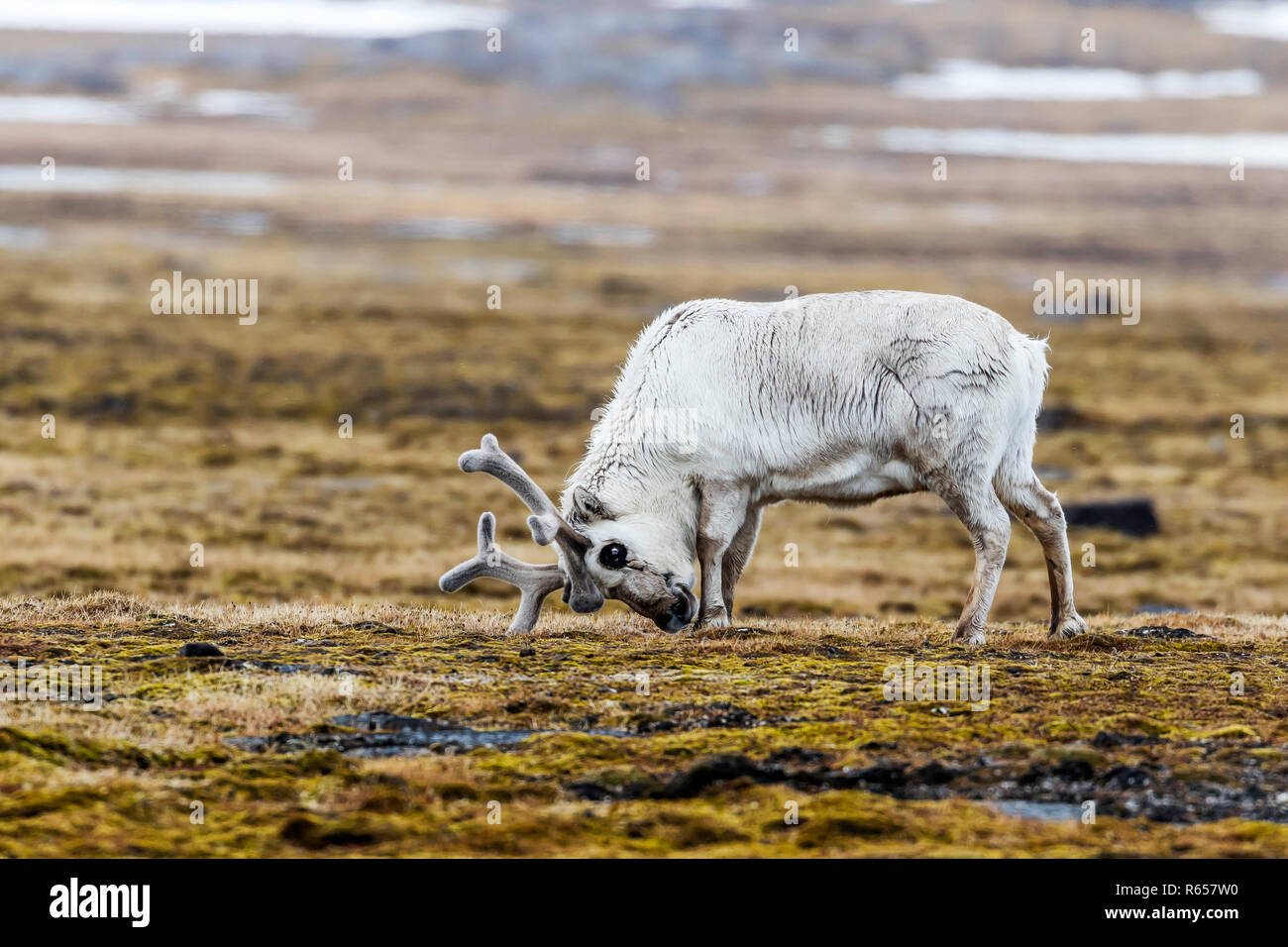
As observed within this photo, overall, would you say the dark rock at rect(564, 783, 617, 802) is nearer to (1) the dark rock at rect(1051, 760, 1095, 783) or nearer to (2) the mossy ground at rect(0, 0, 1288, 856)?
(2) the mossy ground at rect(0, 0, 1288, 856)

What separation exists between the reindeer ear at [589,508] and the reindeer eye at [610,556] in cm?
52

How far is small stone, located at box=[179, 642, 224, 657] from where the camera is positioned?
12172 mm

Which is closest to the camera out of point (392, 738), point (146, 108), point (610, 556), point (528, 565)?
point (392, 738)

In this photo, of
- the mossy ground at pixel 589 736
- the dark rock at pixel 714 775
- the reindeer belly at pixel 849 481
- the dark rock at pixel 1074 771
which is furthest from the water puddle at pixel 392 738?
the reindeer belly at pixel 849 481

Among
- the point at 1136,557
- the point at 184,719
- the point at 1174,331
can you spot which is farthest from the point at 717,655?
the point at 1174,331

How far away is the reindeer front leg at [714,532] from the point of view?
1424cm

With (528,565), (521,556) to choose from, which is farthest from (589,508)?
(521,556)

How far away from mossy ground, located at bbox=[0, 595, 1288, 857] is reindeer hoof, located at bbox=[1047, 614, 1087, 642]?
37cm

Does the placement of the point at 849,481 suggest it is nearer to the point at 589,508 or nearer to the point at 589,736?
the point at 589,508

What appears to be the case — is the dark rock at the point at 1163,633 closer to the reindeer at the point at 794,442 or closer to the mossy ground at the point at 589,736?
the mossy ground at the point at 589,736

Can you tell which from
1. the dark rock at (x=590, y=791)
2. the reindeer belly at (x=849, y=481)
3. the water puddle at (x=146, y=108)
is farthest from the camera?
the water puddle at (x=146, y=108)

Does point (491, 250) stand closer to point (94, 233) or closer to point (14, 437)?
point (94, 233)

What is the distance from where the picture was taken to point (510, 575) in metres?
13.7

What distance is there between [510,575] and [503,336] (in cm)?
4741
